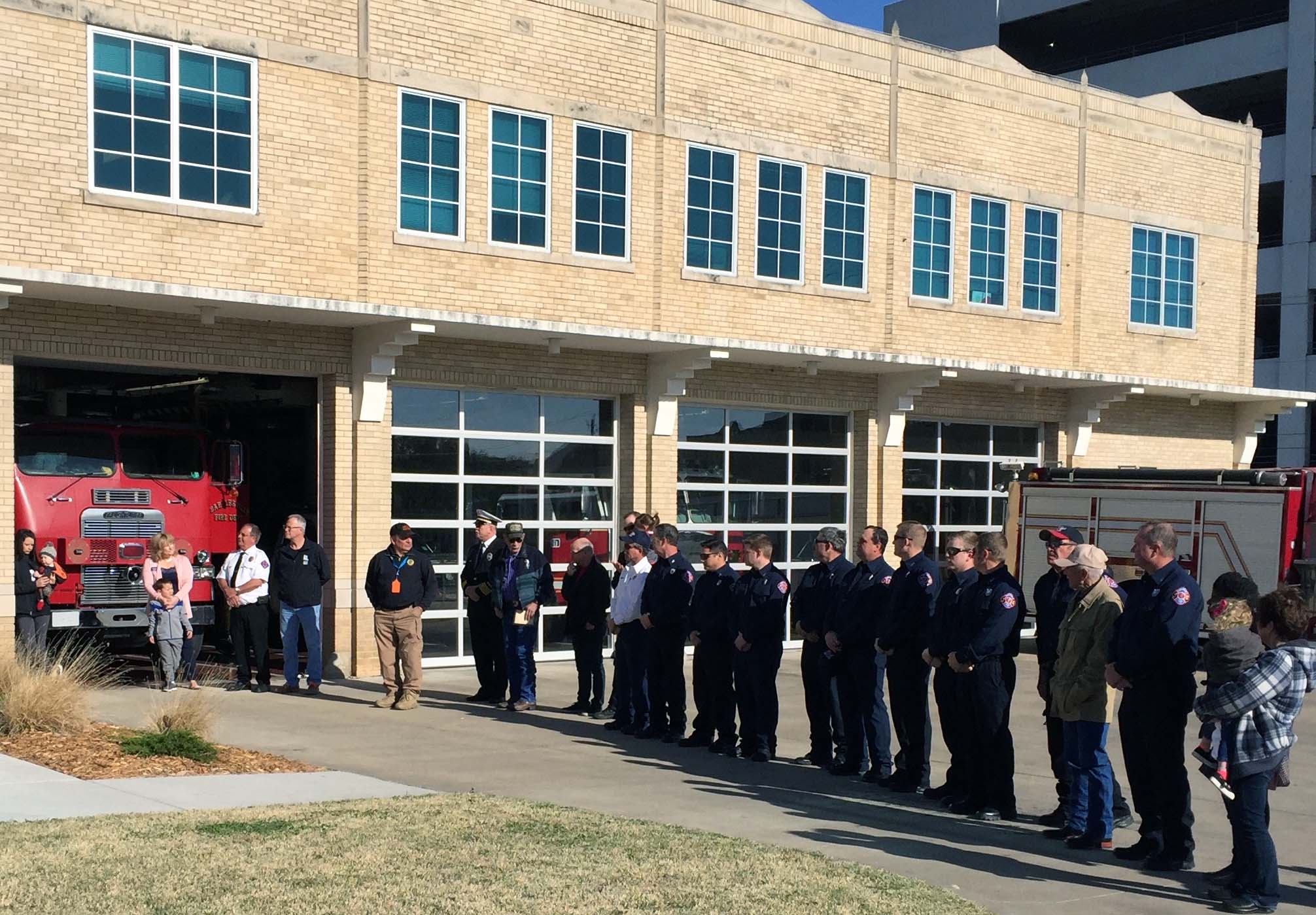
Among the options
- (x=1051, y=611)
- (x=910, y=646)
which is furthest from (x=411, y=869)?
(x=1051, y=611)

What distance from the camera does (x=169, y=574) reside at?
15.6m

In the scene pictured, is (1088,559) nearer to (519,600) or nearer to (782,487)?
(519,600)

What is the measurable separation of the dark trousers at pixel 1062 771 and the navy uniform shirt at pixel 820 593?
2.04 m

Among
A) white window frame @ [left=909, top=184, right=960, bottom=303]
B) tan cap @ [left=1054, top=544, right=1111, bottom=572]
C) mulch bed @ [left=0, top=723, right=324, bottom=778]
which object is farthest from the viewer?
white window frame @ [left=909, top=184, right=960, bottom=303]

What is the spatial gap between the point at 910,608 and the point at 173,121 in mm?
9651

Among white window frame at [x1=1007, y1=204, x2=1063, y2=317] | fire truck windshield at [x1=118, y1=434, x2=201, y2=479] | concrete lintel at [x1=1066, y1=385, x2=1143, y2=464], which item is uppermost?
white window frame at [x1=1007, y1=204, x2=1063, y2=317]

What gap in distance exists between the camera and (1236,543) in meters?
20.1

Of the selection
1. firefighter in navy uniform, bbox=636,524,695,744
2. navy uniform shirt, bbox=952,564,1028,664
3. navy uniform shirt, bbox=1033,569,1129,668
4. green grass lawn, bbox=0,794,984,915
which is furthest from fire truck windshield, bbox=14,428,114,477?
navy uniform shirt, bbox=1033,569,1129,668

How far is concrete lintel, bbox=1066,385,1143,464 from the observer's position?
24547 mm

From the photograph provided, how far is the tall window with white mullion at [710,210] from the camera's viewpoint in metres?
20.3

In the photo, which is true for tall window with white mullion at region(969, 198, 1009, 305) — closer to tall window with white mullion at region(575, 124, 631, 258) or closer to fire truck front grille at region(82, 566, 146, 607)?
tall window with white mullion at region(575, 124, 631, 258)

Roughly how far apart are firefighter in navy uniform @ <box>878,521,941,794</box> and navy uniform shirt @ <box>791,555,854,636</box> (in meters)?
0.71

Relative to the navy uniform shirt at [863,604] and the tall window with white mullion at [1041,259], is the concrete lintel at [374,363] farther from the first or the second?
the tall window with white mullion at [1041,259]

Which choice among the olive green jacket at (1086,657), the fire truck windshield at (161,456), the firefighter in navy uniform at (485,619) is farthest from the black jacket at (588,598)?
the olive green jacket at (1086,657)
